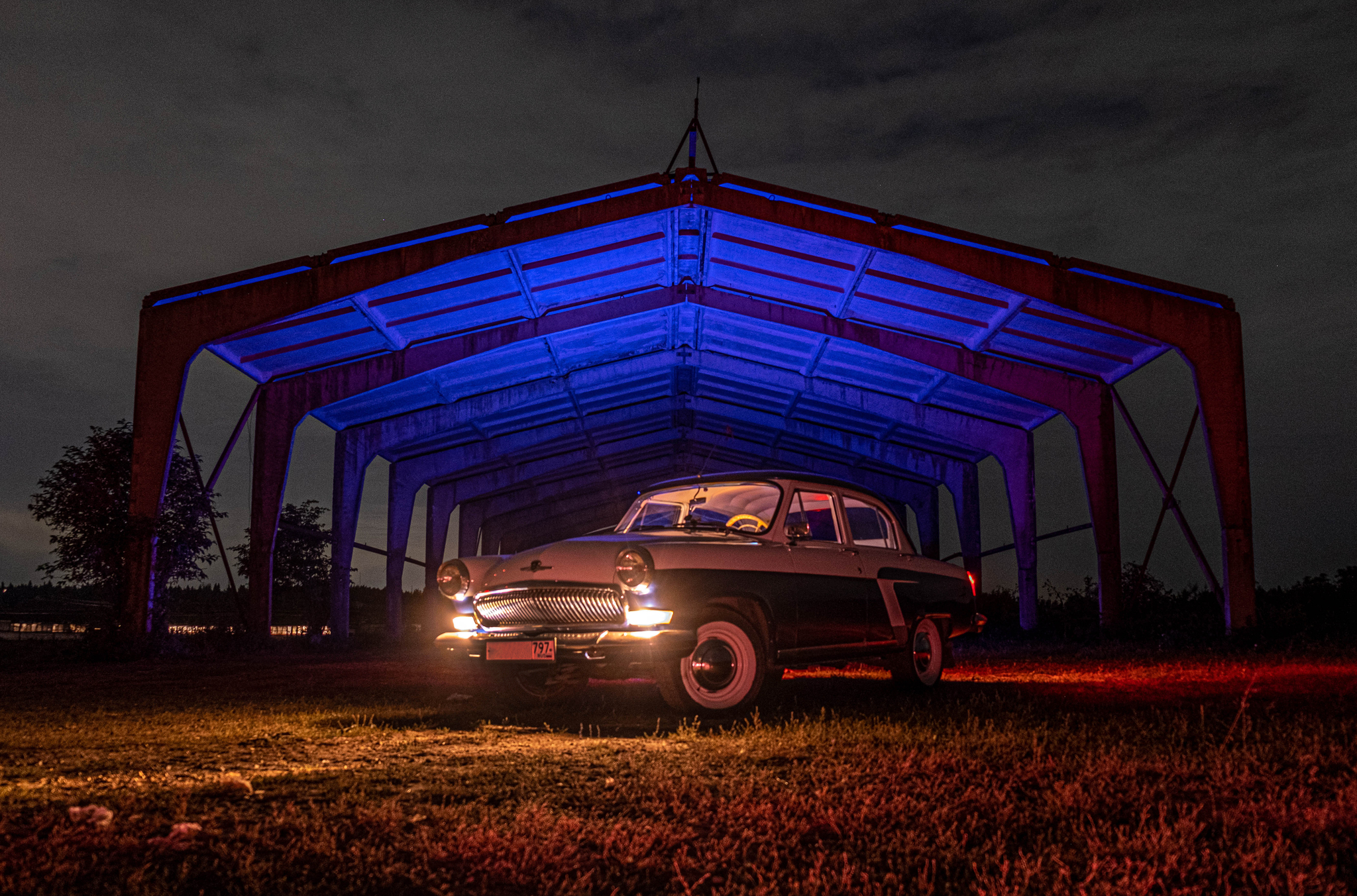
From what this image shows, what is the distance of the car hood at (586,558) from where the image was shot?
20.4 ft

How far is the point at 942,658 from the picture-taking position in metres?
8.53

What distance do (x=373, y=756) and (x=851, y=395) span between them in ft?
63.2

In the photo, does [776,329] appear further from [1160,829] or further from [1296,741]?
[1160,829]

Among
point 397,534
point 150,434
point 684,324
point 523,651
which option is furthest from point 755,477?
point 397,534

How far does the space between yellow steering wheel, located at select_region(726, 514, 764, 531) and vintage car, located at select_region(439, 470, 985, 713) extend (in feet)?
0.04

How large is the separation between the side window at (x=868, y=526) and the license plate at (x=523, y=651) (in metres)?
2.82

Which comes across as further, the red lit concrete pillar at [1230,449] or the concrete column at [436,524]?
the concrete column at [436,524]

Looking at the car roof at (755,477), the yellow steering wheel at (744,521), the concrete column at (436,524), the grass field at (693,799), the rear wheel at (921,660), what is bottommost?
the grass field at (693,799)

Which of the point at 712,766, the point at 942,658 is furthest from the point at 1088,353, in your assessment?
the point at 712,766

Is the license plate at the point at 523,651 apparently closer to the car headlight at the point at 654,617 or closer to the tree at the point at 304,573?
the car headlight at the point at 654,617

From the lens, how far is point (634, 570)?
19.8 ft

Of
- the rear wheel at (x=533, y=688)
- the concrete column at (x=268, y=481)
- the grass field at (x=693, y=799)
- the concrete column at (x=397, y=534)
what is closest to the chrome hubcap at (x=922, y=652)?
the grass field at (x=693, y=799)

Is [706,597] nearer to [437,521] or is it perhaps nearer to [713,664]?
[713,664]

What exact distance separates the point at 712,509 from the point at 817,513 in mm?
863
